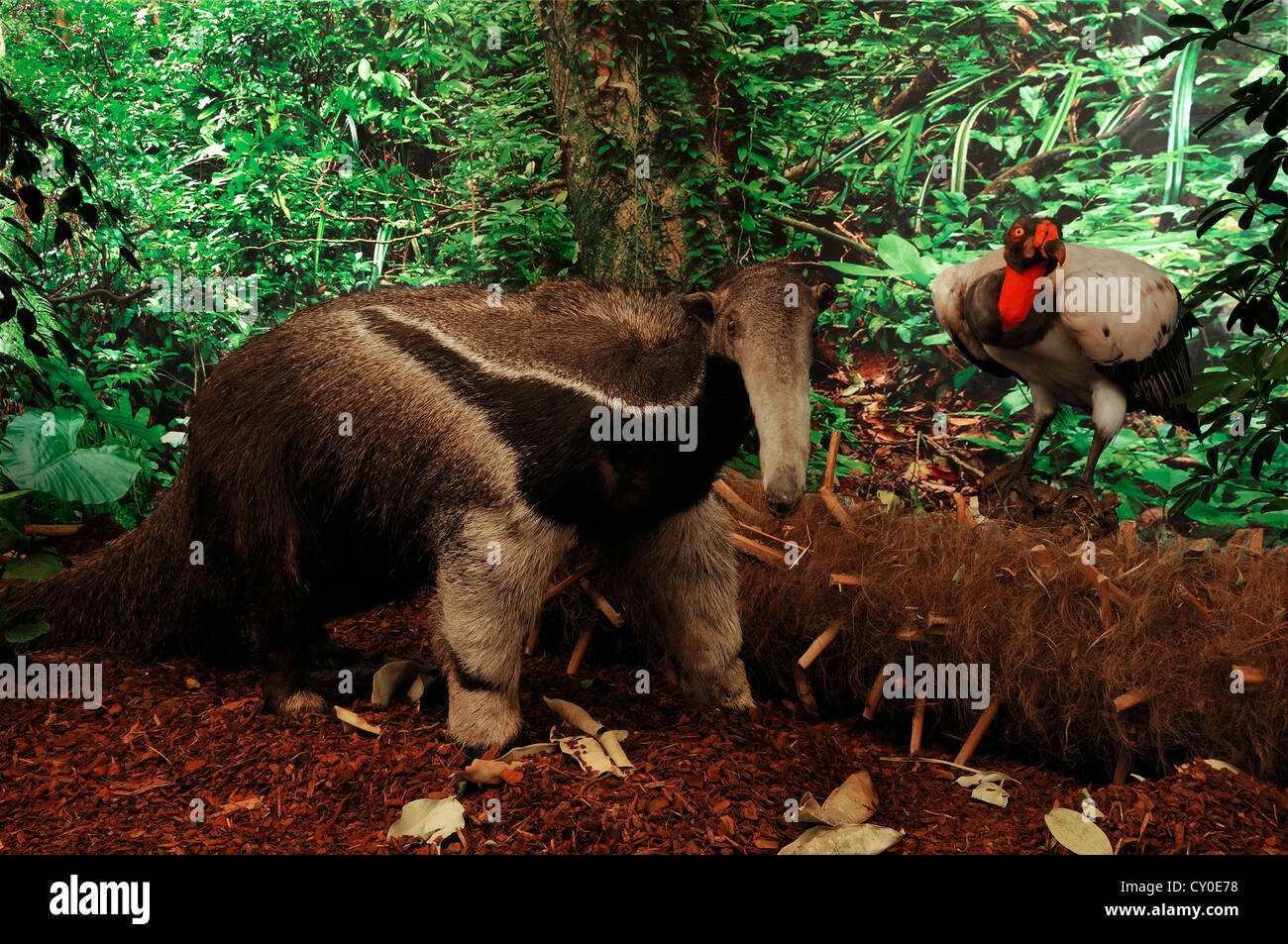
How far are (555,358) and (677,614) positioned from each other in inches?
42.8

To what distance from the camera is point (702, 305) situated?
9.61 feet

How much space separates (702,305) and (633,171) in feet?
9.56

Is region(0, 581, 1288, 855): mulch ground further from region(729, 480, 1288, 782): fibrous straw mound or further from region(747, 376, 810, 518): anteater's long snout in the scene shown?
region(747, 376, 810, 518): anteater's long snout

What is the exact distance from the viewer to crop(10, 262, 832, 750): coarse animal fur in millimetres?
3021

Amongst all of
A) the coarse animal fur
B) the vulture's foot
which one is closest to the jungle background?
the vulture's foot

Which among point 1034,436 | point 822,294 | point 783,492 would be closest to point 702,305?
point 822,294

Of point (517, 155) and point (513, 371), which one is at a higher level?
point (517, 155)

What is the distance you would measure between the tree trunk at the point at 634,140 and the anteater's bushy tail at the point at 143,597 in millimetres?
2615

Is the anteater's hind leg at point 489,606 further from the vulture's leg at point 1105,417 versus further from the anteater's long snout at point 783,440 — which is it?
the vulture's leg at point 1105,417

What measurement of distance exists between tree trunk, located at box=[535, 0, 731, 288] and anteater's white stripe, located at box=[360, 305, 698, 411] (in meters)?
2.23

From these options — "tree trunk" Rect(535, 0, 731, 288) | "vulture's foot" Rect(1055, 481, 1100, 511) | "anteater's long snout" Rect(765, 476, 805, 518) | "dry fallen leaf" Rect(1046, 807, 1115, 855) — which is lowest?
"dry fallen leaf" Rect(1046, 807, 1115, 855)

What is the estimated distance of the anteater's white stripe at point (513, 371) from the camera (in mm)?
3088

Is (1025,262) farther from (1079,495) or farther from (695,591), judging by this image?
(695,591)

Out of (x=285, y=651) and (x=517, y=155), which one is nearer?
(x=285, y=651)
